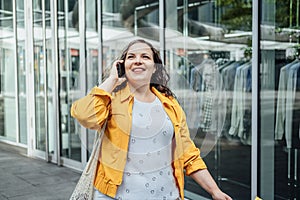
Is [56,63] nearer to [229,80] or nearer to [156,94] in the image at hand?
[229,80]

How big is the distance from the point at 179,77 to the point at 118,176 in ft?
1.44

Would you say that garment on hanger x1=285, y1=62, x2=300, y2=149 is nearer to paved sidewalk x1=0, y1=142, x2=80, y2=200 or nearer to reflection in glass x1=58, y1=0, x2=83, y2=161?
paved sidewalk x1=0, y1=142, x2=80, y2=200

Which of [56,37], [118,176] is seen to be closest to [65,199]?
[56,37]

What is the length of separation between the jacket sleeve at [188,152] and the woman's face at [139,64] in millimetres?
248

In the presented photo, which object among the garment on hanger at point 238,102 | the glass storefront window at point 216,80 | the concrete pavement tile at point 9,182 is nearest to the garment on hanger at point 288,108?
the glass storefront window at point 216,80

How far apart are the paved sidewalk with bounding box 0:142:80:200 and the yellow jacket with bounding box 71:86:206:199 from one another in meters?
3.03

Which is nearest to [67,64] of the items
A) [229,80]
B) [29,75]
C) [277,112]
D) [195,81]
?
[29,75]

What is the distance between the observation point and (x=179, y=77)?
1714 millimetres

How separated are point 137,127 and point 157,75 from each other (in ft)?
0.72

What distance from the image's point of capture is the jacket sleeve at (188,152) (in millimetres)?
1707

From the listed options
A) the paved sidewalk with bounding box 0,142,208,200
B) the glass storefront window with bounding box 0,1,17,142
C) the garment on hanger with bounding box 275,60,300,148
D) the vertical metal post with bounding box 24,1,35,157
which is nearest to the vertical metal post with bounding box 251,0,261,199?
the garment on hanger with bounding box 275,60,300,148

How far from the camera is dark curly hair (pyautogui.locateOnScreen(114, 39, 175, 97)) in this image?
1588 millimetres

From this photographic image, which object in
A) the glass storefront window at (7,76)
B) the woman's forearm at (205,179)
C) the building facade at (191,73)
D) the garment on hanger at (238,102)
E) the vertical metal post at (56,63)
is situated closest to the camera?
the woman's forearm at (205,179)

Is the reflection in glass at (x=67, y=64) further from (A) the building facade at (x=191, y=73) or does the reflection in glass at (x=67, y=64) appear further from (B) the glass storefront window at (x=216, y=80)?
(B) the glass storefront window at (x=216, y=80)
